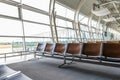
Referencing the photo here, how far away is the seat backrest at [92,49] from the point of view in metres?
3.29

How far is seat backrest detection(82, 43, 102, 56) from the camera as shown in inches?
129

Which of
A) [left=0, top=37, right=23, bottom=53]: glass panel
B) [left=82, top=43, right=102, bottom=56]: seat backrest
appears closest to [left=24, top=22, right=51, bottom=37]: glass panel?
[left=0, top=37, right=23, bottom=53]: glass panel

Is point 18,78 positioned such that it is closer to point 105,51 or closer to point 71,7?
point 105,51

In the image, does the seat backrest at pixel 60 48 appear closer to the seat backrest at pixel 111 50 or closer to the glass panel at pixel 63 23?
the seat backrest at pixel 111 50

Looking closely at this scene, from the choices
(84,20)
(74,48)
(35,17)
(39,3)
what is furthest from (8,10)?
(84,20)

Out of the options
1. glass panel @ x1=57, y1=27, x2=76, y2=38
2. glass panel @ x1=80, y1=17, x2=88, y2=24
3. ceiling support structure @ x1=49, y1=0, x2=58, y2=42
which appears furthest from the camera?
glass panel @ x1=80, y1=17, x2=88, y2=24

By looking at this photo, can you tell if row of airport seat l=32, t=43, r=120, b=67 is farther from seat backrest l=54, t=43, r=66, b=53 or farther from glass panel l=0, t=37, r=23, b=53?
glass panel l=0, t=37, r=23, b=53

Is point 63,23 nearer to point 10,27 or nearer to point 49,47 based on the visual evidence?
point 10,27

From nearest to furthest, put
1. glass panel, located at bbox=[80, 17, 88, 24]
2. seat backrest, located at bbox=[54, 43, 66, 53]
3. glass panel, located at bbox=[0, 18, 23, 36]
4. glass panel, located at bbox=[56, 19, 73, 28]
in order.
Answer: seat backrest, located at bbox=[54, 43, 66, 53] → glass panel, located at bbox=[0, 18, 23, 36] → glass panel, located at bbox=[56, 19, 73, 28] → glass panel, located at bbox=[80, 17, 88, 24]

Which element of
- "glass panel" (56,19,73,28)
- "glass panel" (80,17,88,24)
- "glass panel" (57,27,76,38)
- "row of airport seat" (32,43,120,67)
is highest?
"glass panel" (80,17,88,24)

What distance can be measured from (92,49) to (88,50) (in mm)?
121

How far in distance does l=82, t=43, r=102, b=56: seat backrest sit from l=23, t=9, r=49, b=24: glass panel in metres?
3.70

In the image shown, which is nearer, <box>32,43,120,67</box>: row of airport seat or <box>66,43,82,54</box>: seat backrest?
<box>32,43,120,67</box>: row of airport seat

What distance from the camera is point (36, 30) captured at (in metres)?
6.64
